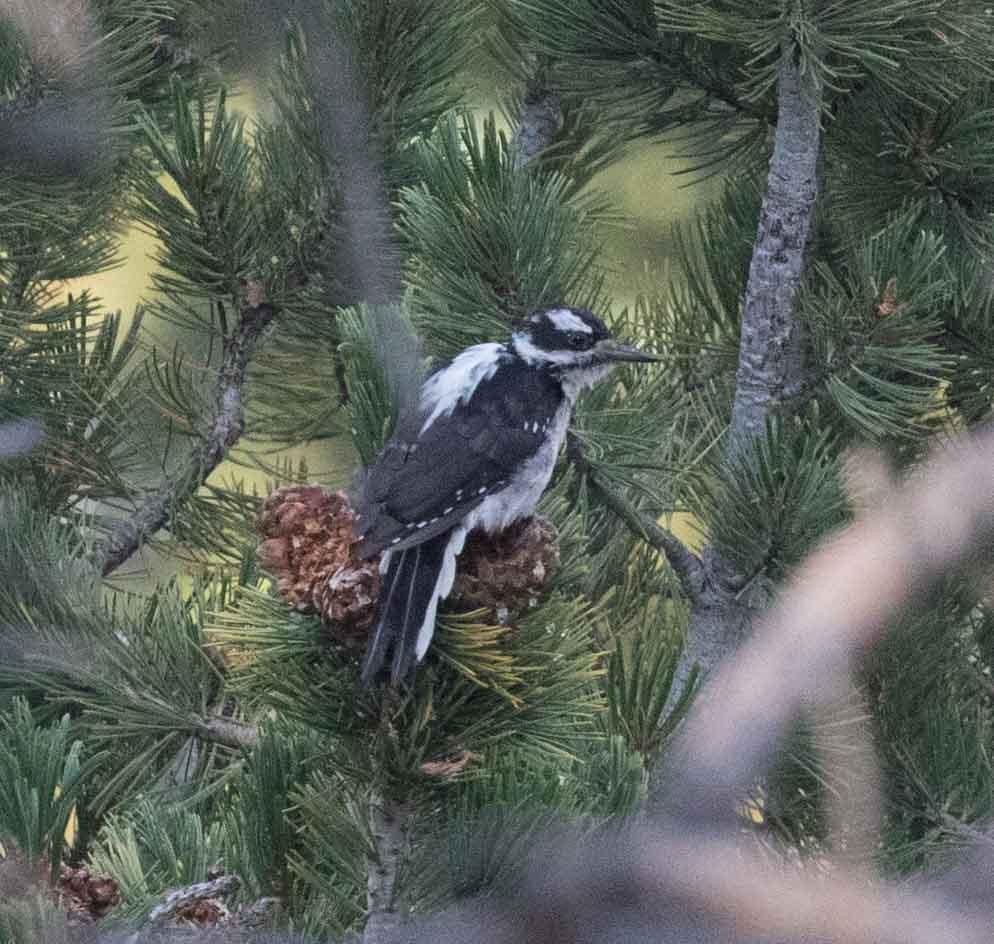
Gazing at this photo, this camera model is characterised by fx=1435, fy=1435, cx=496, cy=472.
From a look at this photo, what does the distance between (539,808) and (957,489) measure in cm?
73

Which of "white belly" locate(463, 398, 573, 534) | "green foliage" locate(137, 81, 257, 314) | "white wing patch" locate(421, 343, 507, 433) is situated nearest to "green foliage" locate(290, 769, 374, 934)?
"white belly" locate(463, 398, 573, 534)

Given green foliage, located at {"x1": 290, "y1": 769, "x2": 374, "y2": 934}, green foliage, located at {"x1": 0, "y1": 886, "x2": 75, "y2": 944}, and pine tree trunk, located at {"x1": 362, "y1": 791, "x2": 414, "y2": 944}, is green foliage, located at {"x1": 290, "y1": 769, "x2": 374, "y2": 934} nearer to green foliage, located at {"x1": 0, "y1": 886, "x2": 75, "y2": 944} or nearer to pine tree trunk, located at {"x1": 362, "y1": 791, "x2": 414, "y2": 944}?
pine tree trunk, located at {"x1": 362, "y1": 791, "x2": 414, "y2": 944}

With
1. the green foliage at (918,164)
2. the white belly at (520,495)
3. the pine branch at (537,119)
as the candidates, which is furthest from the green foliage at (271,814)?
the pine branch at (537,119)

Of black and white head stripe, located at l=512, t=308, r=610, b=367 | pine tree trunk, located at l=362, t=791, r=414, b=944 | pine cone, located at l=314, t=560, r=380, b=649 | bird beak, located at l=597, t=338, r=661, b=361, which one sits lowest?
pine tree trunk, located at l=362, t=791, r=414, b=944

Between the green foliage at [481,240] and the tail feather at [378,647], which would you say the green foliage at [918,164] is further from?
the tail feather at [378,647]

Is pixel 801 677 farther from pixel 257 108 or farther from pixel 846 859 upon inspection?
pixel 257 108

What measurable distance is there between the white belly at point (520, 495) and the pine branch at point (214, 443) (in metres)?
0.43

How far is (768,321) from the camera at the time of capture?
1734mm

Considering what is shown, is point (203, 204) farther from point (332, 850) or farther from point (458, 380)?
point (332, 850)

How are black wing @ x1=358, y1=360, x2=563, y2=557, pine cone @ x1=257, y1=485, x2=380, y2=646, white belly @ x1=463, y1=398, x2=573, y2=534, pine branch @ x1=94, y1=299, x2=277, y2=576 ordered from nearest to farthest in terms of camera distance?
pine cone @ x1=257, y1=485, x2=380, y2=646 → black wing @ x1=358, y1=360, x2=563, y2=557 → white belly @ x1=463, y1=398, x2=573, y2=534 → pine branch @ x1=94, y1=299, x2=277, y2=576

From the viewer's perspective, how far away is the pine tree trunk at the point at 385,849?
128cm

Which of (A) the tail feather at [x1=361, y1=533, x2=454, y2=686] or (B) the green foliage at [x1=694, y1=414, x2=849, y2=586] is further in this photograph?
(B) the green foliage at [x1=694, y1=414, x2=849, y2=586]

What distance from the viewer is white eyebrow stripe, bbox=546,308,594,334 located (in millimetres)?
1827

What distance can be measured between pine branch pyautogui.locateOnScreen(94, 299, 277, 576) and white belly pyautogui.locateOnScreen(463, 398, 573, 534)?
43 cm
